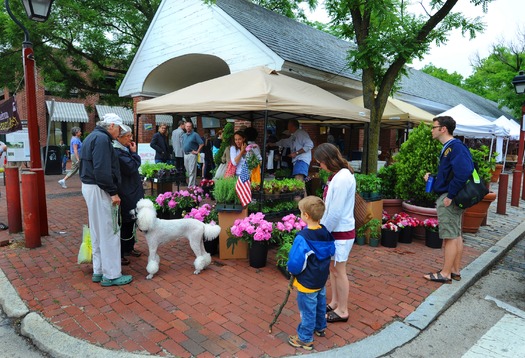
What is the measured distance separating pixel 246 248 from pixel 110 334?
84.2 inches

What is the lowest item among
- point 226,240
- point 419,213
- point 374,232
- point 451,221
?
point 374,232

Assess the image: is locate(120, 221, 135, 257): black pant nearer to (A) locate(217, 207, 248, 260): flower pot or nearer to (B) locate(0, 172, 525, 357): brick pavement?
(B) locate(0, 172, 525, 357): brick pavement

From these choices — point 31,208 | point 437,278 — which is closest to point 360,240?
point 437,278

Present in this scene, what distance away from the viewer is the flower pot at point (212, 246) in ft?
16.0

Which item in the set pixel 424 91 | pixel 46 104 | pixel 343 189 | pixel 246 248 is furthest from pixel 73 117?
pixel 343 189

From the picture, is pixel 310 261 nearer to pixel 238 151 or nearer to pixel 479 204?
pixel 238 151

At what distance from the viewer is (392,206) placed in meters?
6.45

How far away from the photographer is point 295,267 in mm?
2648

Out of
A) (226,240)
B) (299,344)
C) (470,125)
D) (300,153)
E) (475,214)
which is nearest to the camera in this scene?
(299,344)

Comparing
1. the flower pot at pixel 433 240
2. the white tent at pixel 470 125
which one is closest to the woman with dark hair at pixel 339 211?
the flower pot at pixel 433 240

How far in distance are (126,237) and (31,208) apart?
146 cm

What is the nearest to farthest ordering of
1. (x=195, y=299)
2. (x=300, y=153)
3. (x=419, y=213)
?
1. (x=195, y=299)
2. (x=419, y=213)
3. (x=300, y=153)

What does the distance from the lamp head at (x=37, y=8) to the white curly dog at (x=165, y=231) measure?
3.44 m

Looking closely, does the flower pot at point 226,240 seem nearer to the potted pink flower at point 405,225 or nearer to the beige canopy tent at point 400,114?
the potted pink flower at point 405,225
